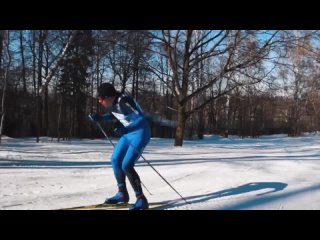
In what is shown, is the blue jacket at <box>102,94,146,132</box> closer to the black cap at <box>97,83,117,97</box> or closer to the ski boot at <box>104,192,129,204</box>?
the black cap at <box>97,83,117,97</box>

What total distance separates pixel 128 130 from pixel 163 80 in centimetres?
1674

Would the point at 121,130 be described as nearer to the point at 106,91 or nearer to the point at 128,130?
the point at 128,130

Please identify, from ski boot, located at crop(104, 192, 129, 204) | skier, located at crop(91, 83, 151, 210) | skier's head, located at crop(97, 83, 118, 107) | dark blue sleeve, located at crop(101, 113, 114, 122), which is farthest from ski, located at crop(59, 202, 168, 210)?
skier's head, located at crop(97, 83, 118, 107)

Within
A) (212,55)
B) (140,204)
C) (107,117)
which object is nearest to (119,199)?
(140,204)

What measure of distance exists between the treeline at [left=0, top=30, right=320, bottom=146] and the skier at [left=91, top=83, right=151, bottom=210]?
1.48 m

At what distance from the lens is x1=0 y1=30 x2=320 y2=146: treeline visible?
2023 centimetres

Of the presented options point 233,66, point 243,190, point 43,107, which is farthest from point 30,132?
point 243,190

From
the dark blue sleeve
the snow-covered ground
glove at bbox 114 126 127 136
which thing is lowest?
the snow-covered ground

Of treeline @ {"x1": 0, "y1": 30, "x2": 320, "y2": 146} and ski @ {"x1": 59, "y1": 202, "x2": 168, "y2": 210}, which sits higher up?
treeline @ {"x1": 0, "y1": 30, "x2": 320, "y2": 146}

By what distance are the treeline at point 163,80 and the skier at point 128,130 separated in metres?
1.48

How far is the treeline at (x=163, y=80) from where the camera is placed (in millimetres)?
20234
